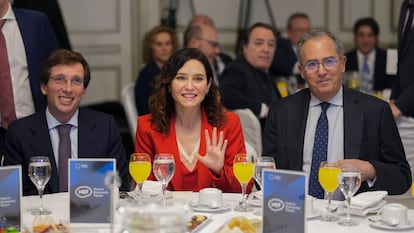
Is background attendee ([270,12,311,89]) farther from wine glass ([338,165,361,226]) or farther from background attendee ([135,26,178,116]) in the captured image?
wine glass ([338,165,361,226])

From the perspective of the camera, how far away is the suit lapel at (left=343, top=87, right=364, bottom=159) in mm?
3211

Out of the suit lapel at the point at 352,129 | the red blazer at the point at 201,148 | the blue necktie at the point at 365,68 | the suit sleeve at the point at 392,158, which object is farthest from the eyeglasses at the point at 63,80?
the blue necktie at the point at 365,68

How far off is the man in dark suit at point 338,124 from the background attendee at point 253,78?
1941mm

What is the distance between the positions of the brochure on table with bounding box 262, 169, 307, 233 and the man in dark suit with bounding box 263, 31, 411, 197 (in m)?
0.96

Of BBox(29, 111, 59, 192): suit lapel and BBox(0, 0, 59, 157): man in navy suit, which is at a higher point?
BBox(0, 0, 59, 157): man in navy suit

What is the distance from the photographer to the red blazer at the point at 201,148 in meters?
3.19

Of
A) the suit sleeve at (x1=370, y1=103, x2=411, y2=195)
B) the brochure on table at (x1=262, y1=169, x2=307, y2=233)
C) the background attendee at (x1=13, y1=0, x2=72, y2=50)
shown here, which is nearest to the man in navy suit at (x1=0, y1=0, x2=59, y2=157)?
the suit sleeve at (x1=370, y1=103, x2=411, y2=195)

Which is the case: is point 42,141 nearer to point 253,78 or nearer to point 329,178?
point 329,178

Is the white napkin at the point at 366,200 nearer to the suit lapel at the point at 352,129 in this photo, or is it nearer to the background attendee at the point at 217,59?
the suit lapel at the point at 352,129

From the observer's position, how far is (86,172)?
249 centimetres

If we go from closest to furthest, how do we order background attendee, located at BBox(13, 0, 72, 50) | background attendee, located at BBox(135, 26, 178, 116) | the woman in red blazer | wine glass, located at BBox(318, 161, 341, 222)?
wine glass, located at BBox(318, 161, 341, 222) → the woman in red blazer → background attendee, located at BBox(135, 26, 178, 116) → background attendee, located at BBox(13, 0, 72, 50)

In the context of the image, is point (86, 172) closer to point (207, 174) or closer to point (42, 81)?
point (207, 174)

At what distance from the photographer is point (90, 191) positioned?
8.13ft

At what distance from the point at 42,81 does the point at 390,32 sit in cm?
562
